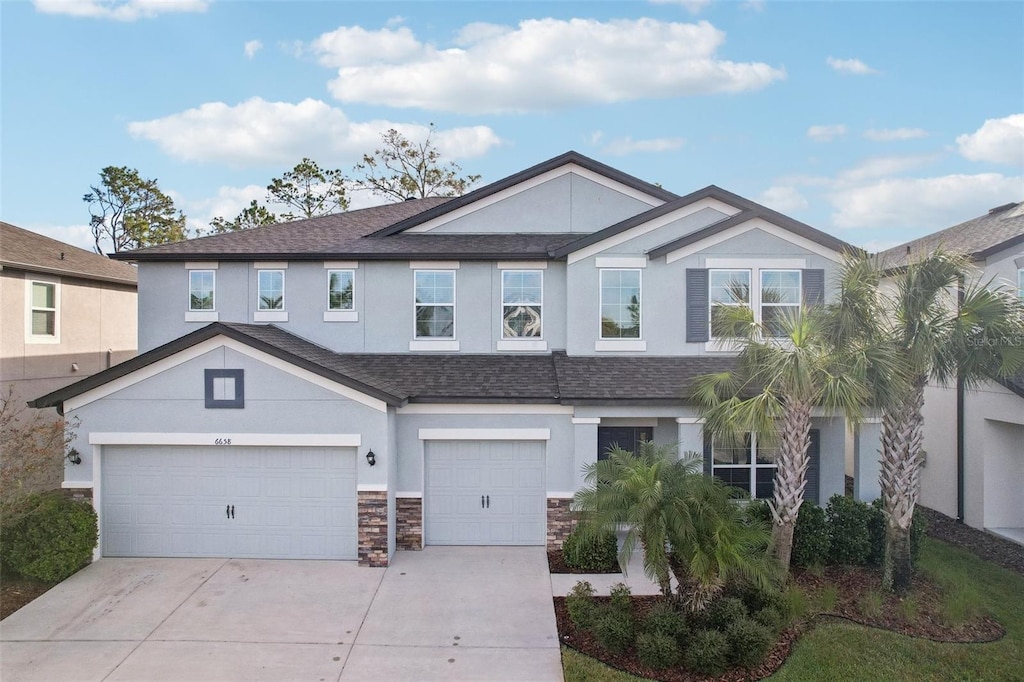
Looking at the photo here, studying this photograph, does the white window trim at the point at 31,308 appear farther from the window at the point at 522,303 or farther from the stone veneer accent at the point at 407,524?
the window at the point at 522,303

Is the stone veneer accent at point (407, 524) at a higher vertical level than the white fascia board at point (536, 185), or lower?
lower

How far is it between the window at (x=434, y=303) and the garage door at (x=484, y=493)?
2.89 meters

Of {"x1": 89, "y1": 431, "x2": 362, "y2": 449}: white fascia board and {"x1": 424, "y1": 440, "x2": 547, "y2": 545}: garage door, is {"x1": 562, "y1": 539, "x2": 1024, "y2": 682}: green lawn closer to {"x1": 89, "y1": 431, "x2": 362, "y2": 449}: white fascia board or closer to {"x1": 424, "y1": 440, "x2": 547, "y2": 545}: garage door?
{"x1": 424, "y1": 440, "x2": 547, "y2": 545}: garage door

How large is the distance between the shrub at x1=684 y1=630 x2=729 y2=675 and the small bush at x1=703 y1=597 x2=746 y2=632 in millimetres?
499

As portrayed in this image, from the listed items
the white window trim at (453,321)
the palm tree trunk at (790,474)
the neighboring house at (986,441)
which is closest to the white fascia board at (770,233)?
the neighboring house at (986,441)

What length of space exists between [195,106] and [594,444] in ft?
68.0

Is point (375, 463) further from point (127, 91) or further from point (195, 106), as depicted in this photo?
point (195, 106)

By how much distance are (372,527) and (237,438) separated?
9.78 feet

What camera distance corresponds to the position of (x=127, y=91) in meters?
18.7

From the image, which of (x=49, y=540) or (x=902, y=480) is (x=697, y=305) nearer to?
(x=902, y=480)

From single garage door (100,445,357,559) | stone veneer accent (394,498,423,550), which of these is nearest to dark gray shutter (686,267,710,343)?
stone veneer accent (394,498,423,550)

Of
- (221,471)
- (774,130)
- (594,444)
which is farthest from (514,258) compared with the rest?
(774,130)

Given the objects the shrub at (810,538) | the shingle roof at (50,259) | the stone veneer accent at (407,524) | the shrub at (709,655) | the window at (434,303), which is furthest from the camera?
the shingle roof at (50,259)

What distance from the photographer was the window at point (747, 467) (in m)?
11.9
